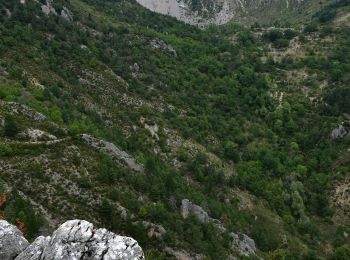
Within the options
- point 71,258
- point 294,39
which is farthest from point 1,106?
point 294,39

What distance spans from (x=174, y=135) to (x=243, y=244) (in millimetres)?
36680

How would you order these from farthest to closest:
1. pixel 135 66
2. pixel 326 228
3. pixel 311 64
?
pixel 311 64 < pixel 135 66 < pixel 326 228

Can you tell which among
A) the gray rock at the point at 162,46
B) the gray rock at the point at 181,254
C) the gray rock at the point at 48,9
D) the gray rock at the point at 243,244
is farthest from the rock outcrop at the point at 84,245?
the gray rock at the point at 162,46

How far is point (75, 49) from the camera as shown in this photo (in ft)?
409

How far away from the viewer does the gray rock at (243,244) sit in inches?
2849

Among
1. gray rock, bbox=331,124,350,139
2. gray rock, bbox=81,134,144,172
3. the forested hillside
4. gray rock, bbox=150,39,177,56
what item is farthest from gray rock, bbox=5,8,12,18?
gray rock, bbox=331,124,350,139

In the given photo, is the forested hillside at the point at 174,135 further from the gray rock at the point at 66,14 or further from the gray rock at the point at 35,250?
the gray rock at the point at 35,250

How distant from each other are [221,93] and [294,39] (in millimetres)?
58410

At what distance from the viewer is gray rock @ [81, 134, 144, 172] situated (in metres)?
72.4

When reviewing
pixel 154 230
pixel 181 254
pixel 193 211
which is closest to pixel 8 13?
pixel 193 211

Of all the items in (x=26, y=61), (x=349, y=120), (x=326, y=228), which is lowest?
(x=326, y=228)

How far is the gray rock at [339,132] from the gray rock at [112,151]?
60316 mm

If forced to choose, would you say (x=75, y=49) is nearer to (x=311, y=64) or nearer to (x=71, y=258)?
(x=311, y=64)

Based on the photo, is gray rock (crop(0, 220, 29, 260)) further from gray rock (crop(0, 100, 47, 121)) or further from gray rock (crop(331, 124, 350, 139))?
gray rock (crop(331, 124, 350, 139))
